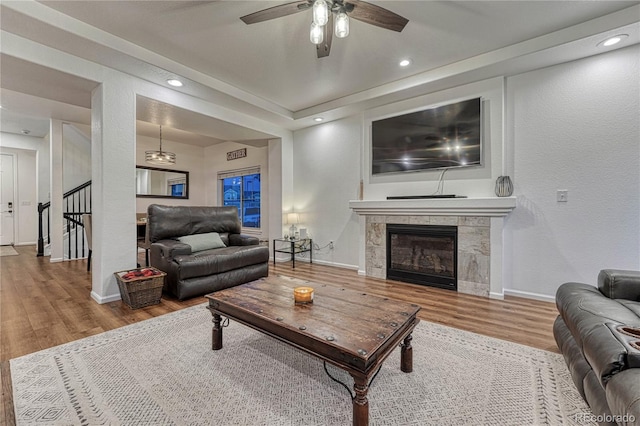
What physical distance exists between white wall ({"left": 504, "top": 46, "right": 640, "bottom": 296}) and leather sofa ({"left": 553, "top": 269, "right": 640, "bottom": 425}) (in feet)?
4.38

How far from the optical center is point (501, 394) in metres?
1.53

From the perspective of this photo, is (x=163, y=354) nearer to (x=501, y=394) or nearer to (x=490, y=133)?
(x=501, y=394)

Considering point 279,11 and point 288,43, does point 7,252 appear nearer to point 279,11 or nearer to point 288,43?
point 288,43

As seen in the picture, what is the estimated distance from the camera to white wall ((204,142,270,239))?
248 inches

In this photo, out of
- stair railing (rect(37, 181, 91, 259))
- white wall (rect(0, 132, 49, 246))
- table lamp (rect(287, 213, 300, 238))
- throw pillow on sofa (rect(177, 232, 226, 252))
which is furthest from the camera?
white wall (rect(0, 132, 49, 246))

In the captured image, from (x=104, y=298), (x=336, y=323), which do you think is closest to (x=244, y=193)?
(x=104, y=298)

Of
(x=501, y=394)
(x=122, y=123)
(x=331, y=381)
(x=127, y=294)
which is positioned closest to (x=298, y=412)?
(x=331, y=381)

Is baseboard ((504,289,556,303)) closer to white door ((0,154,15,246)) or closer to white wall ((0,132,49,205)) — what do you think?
white wall ((0,132,49,205))

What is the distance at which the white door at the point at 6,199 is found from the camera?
6.90 m

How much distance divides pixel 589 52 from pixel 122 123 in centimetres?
512

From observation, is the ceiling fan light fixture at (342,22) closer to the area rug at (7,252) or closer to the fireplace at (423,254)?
the fireplace at (423,254)

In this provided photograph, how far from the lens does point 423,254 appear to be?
3.82 m

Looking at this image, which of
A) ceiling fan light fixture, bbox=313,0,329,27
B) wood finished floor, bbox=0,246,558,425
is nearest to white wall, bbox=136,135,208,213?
wood finished floor, bbox=0,246,558,425

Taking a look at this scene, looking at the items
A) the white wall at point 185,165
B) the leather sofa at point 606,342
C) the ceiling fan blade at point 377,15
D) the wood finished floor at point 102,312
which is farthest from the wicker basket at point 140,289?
the white wall at point 185,165
